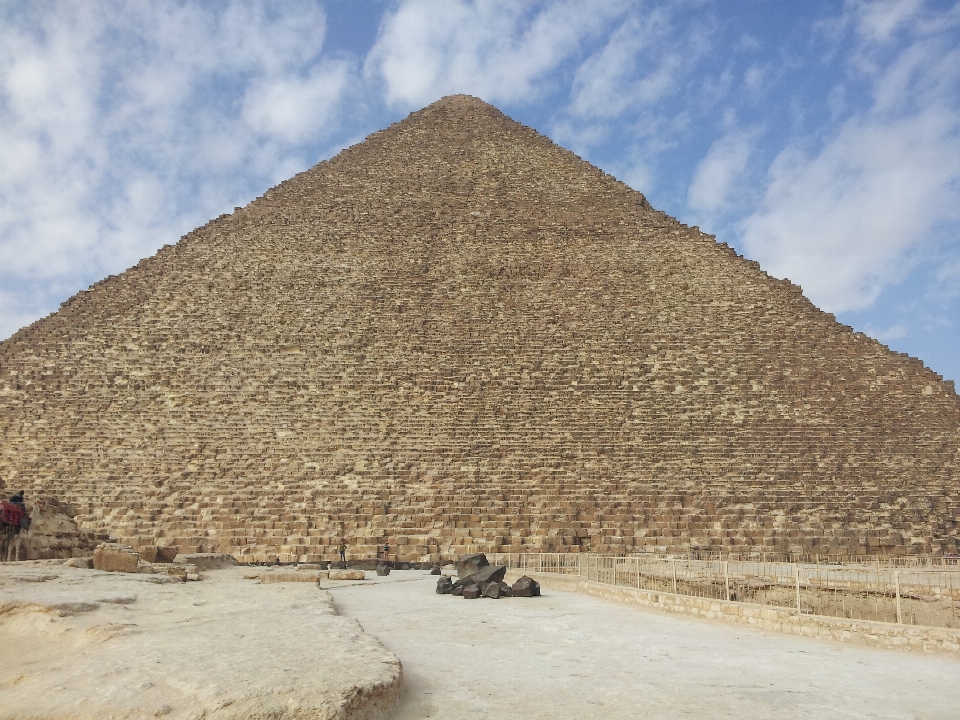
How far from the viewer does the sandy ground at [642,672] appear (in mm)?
3414

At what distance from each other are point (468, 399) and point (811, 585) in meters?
11.4

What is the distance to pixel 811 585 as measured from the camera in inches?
352

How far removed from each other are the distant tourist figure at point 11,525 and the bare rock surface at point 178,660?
5764 millimetres

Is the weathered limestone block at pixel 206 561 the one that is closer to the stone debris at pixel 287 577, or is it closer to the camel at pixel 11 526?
the stone debris at pixel 287 577

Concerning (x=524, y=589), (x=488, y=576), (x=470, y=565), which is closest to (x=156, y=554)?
(x=470, y=565)

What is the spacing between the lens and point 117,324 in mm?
22578

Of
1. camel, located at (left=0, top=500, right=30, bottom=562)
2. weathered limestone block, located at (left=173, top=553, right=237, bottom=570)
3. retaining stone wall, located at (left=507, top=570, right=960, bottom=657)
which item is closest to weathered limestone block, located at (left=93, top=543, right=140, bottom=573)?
weathered limestone block, located at (left=173, top=553, right=237, bottom=570)

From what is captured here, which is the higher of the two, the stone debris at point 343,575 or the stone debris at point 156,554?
the stone debris at point 156,554

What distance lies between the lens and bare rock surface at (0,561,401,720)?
9.00ft

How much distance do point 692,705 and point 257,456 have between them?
15381 millimetres

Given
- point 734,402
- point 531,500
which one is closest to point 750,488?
point 734,402

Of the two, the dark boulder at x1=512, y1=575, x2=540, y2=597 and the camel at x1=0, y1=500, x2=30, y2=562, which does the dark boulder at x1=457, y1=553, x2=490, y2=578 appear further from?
the camel at x1=0, y1=500, x2=30, y2=562

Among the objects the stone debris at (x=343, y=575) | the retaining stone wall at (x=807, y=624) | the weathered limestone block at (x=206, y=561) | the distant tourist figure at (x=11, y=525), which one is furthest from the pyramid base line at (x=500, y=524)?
the retaining stone wall at (x=807, y=624)

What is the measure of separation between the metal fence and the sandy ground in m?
2.22
